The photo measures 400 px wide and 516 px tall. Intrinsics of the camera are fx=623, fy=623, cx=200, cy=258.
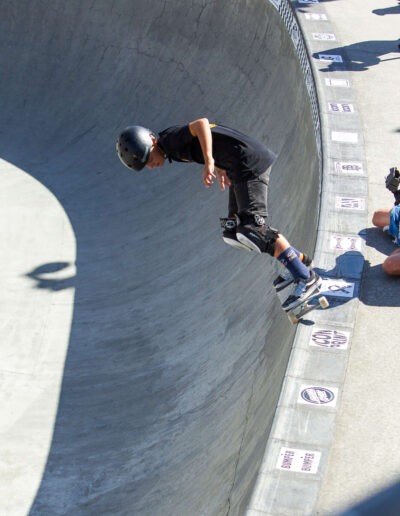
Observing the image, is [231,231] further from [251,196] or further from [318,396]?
[318,396]

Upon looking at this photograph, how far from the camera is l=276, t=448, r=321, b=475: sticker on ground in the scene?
14.2 feet

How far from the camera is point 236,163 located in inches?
203

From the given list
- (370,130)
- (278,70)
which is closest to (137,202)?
(278,70)

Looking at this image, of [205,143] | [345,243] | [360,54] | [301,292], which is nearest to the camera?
[205,143]

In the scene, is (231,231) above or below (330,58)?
→ below

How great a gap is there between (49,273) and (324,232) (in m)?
3.54

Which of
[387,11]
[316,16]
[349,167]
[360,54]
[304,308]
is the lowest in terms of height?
[304,308]

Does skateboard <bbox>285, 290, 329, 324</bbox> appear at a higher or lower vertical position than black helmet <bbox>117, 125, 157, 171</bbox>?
lower

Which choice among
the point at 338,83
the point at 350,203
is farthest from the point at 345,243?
the point at 338,83

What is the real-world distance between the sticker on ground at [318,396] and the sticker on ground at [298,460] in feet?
1.68

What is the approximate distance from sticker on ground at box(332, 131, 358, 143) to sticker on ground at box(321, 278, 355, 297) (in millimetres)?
3294

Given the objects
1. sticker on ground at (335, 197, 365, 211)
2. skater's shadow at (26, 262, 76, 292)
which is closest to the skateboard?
sticker on ground at (335, 197, 365, 211)

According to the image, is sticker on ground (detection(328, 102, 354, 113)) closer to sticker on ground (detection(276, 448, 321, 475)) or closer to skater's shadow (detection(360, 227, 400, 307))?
→ skater's shadow (detection(360, 227, 400, 307))

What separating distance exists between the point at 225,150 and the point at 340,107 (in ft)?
18.0
